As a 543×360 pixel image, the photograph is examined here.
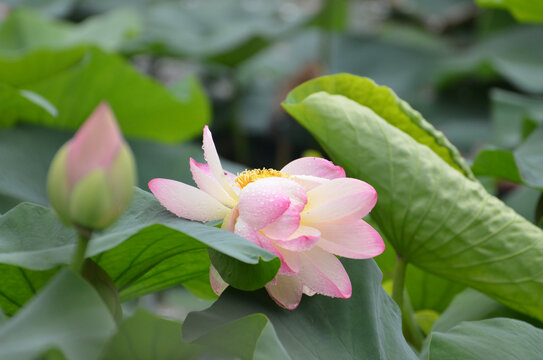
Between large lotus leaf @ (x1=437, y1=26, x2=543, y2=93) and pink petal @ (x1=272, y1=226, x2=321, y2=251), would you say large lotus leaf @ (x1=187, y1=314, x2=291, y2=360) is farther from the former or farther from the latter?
large lotus leaf @ (x1=437, y1=26, x2=543, y2=93)

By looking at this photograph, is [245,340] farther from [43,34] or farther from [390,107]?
[43,34]

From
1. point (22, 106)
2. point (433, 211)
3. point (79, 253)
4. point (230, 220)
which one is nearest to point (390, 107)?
point (433, 211)

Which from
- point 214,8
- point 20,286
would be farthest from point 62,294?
point 214,8

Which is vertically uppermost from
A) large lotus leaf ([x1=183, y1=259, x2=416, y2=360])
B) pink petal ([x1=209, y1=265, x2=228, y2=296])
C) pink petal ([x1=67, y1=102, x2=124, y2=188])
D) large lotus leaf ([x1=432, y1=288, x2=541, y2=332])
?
pink petal ([x1=67, y1=102, x2=124, y2=188])

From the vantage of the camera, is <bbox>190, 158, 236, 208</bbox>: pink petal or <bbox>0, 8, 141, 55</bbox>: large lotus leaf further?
<bbox>0, 8, 141, 55</bbox>: large lotus leaf

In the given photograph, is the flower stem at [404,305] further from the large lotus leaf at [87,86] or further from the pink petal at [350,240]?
the large lotus leaf at [87,86]

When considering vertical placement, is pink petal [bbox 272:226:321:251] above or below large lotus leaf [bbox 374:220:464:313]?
above

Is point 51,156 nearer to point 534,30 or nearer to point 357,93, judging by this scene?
point 357,93

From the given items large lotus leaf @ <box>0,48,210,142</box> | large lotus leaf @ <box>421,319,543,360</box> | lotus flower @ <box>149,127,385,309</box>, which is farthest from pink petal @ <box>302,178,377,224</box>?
large lotus leaf @ <box>0,48,210,142</box>

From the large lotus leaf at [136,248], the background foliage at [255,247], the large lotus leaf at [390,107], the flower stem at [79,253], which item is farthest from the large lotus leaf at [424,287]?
the flower stem at [79,253]
